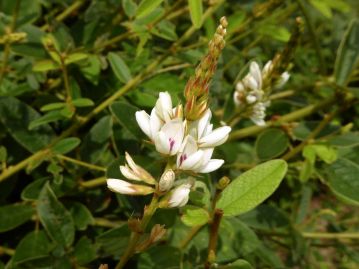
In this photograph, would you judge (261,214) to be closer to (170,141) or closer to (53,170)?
(53,170)

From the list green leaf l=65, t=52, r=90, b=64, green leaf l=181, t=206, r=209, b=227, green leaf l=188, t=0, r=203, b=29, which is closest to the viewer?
green leaf l=181, t=206, r=209, b=227

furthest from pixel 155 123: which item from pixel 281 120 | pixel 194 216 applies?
pixel 281 120

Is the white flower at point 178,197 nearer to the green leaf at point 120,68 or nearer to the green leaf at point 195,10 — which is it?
the green leaf at point 195,10

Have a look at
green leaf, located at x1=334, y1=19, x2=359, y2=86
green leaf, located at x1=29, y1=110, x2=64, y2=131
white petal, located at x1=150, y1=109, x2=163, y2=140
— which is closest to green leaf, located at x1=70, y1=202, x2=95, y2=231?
green leaf, located at x1=29, y1=110, x2=64, y2=131

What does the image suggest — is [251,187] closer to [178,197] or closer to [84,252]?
[178,197]

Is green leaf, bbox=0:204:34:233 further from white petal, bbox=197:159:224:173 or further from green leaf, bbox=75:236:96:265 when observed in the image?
white petal, bbox=197:159:224:173

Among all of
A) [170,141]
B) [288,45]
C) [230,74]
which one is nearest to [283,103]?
[230,74]
